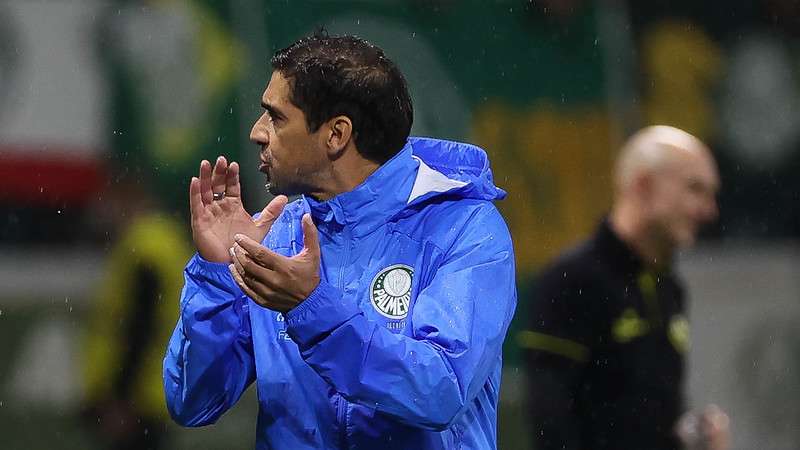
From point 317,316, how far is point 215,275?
378mm

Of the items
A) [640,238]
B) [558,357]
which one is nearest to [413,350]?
[558,357]

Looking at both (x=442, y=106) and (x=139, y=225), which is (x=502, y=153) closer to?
(x=442, y=106)

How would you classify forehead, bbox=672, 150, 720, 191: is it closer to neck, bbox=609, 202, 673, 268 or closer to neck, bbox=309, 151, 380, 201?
neck, bbox=609, 202, 673, 268

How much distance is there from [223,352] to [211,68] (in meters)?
4.65

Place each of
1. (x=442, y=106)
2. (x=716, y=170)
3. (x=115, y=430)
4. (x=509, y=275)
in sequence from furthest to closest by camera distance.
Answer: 1. (x=716, y=170)
2. (x=442, y=106)
3. (x=115, y=430)
4. (x=509, y=275)

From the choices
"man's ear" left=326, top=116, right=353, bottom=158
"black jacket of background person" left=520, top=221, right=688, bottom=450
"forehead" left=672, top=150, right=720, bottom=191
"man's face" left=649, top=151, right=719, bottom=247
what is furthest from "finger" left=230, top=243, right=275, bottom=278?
"forehead" left=672, top=150, right=720, bottom=191

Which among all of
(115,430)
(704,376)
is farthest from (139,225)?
(704,376)

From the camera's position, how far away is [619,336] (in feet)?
14.7

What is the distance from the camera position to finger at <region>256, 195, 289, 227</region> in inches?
115

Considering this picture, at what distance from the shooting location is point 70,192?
7328 millimetres

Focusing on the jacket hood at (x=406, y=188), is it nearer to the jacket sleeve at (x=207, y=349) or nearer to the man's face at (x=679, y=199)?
the jacket sleeve at (x=207, y=349)

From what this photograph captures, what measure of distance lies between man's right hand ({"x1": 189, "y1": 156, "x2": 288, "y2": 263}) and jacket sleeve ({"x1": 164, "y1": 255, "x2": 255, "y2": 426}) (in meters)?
0.04

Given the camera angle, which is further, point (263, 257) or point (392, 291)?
point (392, 291)

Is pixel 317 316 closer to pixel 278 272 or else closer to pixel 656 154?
pixel 278 272
